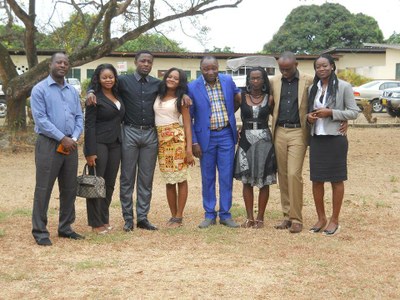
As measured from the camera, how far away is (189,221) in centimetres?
776

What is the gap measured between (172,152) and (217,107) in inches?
27.0

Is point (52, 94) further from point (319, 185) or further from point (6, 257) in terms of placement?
point (319, 185)

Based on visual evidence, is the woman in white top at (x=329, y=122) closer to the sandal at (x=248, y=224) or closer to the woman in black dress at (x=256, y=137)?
the woman in black dress at (x=256, y=137)

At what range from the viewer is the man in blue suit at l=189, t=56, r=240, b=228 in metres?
7.10

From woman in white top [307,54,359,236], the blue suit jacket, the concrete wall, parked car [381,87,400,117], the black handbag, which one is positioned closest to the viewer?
the black handbag

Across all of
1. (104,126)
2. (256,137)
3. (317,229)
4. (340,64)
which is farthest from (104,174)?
(340,64)

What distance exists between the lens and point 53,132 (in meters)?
6.22

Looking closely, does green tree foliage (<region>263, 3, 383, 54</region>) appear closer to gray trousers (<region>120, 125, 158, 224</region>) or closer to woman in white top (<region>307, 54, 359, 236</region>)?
woman in white top (<region>307, 54, 359, 236</region>)

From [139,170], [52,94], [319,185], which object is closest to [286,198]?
[319,185]

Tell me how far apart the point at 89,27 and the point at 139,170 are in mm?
9715

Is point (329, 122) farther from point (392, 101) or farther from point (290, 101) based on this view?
point (392, 101)

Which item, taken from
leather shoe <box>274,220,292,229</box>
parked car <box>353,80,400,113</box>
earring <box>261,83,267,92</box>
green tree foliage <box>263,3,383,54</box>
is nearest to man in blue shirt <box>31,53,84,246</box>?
earring <box>261,83,267,92</box>

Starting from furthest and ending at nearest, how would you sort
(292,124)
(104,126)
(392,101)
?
(392,101), (292,124), (104,126)

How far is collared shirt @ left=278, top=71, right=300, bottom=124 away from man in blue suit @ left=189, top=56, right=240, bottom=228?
0.52 m
